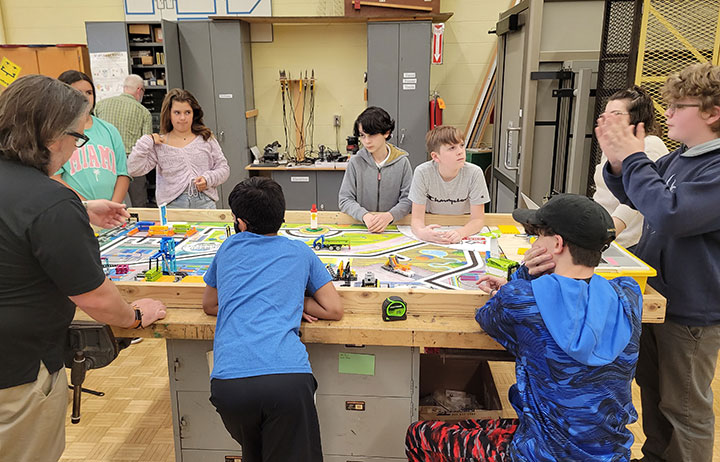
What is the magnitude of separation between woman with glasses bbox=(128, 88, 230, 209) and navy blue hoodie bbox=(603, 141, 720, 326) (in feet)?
7.38

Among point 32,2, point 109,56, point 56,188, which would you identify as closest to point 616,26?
point 56,188

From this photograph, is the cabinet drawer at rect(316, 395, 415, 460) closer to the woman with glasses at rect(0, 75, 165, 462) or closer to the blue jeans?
the woman with glasses at rect(0, 75, 165, 462)

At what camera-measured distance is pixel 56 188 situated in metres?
1.38

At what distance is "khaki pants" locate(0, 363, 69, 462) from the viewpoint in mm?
1439

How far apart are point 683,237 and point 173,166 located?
2.61 metres

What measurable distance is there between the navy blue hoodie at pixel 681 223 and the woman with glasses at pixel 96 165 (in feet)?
8.14

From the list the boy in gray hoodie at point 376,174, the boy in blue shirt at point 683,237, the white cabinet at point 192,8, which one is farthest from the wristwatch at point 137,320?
the white cabinet at point 192,8

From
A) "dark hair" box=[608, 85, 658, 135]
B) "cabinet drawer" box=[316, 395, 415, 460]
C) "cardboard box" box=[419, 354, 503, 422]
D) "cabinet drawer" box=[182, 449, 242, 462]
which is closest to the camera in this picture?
"cabinet drawer" box=[316, 395, 415, 460]

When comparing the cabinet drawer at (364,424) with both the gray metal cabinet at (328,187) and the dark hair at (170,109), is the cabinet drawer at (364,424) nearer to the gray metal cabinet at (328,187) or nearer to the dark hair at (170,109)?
the dark hair at (170,109)

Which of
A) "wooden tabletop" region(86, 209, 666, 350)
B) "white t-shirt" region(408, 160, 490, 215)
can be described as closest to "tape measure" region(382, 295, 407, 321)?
"wooden tabletop" region(86, 209, 666, 350)

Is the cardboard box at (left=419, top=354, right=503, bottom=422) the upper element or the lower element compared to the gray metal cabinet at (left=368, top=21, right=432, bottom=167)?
lower

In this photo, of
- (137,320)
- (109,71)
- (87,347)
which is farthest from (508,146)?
(109,71)

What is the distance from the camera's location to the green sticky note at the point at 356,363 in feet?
A: 6.09

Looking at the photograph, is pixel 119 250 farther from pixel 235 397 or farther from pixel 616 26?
pixel 616 26
